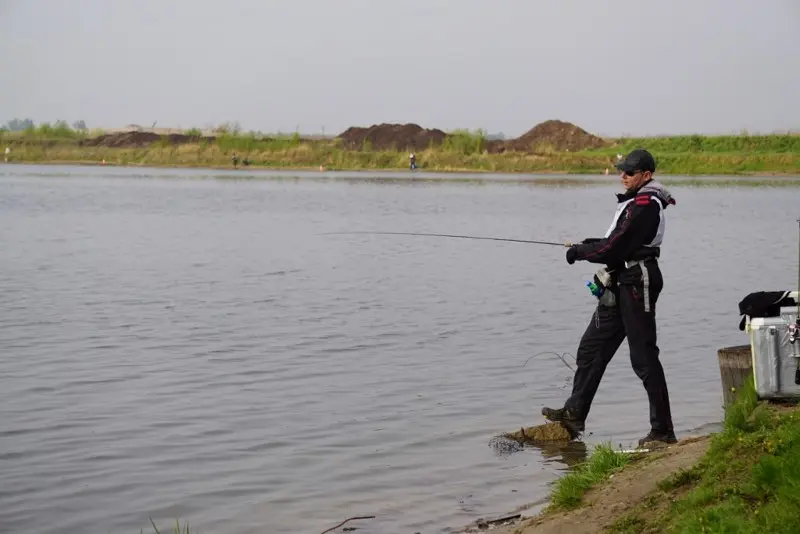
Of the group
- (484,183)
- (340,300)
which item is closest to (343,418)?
(340,300)

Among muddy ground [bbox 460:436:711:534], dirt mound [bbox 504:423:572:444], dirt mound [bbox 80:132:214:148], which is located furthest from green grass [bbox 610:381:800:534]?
dirt mound [bbox 80:132:214:148]

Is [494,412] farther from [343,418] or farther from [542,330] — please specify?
[542,330]

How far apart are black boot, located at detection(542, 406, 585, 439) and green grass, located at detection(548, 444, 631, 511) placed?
4.81ft

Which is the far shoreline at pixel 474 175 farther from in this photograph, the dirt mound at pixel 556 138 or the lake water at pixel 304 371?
the lake water at pixel 304 371

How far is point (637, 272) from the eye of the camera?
7.55 m

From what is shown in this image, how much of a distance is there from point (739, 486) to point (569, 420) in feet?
11.0

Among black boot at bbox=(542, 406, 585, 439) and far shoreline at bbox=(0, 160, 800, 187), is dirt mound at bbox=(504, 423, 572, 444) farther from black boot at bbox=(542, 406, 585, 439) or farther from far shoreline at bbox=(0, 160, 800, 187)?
far shoreline at bbox=(0, 160, 800, 187)

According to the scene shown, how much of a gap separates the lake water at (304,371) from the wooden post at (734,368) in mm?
1161

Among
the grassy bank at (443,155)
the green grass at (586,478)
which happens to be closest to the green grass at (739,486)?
the green grass at (586,478)

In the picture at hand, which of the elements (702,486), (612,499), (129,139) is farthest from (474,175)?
(702,486)

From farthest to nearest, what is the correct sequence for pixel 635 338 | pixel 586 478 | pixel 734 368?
pixel 635 338 < pixel 734 368 < pixel 586 478

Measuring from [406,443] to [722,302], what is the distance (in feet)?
28.8

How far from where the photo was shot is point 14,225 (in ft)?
92.3

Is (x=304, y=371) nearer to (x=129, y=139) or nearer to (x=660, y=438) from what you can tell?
(x=660, y=438)
